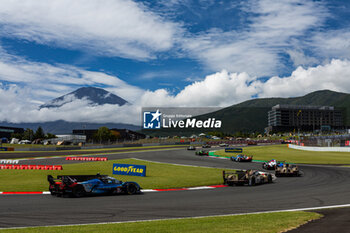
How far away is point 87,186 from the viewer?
18.2 metres

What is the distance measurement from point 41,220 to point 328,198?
13.7 meters

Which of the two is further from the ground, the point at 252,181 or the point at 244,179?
the point at 244,179

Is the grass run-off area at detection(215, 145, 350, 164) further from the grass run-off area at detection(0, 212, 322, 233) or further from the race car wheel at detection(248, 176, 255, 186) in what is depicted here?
the grass run-off area at detection(0, 212, 322, 233)

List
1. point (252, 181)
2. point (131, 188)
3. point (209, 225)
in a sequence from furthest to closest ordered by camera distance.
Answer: point (252, 181)
point (131, 188)
point (209, 225)

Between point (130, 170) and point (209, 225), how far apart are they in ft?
68.4

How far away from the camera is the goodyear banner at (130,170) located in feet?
97.3

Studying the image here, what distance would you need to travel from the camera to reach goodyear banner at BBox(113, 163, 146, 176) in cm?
2966

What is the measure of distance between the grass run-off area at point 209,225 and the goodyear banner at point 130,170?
18.4 metres

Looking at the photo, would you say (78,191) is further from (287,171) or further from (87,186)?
(287,171)

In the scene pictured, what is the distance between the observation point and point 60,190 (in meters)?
17.8

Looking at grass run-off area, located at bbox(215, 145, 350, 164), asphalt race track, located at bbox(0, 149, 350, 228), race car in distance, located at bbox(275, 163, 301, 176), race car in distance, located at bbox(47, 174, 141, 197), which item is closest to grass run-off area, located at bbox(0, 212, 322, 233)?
asphalt race track, located at bbox(0, 149, 350, 228)

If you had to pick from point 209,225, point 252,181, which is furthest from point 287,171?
point 209,225

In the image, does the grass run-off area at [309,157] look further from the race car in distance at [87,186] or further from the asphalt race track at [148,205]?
the race car in distance at [87,186]

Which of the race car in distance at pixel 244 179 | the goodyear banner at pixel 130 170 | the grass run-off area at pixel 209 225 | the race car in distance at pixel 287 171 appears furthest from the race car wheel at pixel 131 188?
the race car in distance at pixel 287 171
